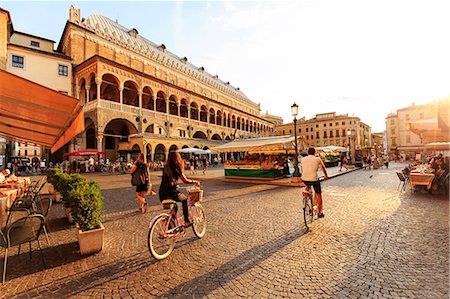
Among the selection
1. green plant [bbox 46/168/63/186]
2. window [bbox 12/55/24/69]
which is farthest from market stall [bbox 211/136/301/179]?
window [bbox 12/55/24/69]

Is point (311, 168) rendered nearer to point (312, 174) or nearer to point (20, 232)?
point (312, 174)

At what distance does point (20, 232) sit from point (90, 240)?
957mm

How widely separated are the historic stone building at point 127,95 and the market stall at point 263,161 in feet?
43.0

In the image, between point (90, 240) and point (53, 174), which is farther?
point (53, 174)

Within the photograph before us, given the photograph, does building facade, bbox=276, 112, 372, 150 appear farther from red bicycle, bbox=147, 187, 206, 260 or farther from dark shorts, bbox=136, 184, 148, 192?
red bicycle, bbox=147, 187, 206, 260

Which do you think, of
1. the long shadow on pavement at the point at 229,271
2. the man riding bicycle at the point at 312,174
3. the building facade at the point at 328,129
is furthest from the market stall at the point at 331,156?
the building facade at the point at 328,129

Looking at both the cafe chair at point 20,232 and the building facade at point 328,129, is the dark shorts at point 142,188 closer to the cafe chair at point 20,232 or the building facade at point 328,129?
the cafe chair at point 20,232

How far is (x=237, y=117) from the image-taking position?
4750 cm

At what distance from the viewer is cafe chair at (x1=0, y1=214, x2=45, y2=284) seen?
9.86ft

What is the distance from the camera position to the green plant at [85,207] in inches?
147

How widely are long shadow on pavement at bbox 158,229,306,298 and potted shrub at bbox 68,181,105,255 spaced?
1915 mm

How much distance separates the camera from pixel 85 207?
3.77 meters

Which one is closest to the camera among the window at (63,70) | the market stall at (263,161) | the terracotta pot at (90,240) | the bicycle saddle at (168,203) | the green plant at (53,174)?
the terracotta pot at (90,240)

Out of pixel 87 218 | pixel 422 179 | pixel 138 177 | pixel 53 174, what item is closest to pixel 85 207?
pixel 87 218
